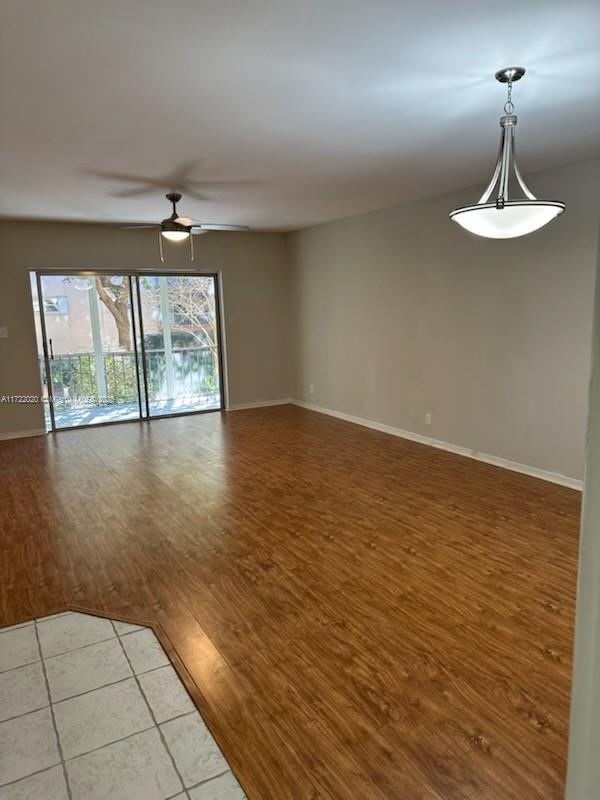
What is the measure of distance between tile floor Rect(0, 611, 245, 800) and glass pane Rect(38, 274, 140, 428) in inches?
187

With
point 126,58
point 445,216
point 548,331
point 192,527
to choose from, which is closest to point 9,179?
point 126,58

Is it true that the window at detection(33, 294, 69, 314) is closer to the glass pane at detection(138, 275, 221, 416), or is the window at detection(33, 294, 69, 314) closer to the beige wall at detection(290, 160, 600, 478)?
the glass pane at detection(138, 275, 221, 416)

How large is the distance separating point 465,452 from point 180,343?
4287 mm

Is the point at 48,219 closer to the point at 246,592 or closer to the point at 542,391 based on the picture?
the point at 246,592

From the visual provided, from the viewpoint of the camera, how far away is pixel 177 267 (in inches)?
280

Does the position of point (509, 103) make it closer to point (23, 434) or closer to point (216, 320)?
point (216, 320)

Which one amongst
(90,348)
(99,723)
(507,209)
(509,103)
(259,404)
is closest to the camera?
(99,723)

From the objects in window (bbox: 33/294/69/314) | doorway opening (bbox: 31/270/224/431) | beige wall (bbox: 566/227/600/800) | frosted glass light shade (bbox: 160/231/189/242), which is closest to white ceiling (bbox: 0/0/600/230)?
frosted glass light shade (bbox: 160/231/189/242)

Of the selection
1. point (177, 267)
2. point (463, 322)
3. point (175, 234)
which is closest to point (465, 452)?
point (463, 322)

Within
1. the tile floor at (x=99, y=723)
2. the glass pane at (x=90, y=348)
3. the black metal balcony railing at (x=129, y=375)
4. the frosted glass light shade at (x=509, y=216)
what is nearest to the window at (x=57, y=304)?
the glass pane at (x=90, y=348)

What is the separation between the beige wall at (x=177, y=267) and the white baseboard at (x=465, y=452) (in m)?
1.30

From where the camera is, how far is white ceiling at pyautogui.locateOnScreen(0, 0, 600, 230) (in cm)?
187

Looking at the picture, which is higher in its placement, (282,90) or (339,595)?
(282,90)

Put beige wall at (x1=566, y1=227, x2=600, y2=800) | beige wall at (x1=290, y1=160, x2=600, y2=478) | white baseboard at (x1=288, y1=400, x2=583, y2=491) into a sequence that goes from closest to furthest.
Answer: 1. beige wall at (x1=566, y1=227, x2=600, y2=800)
2. beige wall at (x1=290, y1=160, x2=600, y2=478)
3. white baseboard at (x1=288, y1=400, x2=583, y2=491)
